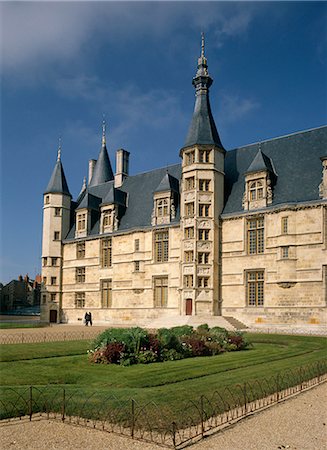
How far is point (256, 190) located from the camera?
36.8 metres

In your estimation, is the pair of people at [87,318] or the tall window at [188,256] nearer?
the tall window at [188,256]

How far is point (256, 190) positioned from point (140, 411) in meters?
28.6

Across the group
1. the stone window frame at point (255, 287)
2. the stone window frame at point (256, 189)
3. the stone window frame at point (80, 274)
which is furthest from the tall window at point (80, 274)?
the stone window frame at point (256, 189)

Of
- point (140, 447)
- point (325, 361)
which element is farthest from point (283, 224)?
point (140, 447)

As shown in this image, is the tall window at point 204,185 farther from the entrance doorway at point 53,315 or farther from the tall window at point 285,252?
the entrance doorway at point 53,315

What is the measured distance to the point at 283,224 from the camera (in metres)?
34.3

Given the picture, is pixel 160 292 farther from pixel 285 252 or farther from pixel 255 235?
pixel 285 252

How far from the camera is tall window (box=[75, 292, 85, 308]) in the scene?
47628 mm

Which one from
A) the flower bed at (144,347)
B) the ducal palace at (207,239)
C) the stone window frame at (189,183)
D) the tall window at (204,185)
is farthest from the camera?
the stone window frame at (189,183)

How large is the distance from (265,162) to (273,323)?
12057 millimetres

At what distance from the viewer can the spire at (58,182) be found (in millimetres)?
50688

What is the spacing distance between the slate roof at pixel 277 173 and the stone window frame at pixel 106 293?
16.6ft

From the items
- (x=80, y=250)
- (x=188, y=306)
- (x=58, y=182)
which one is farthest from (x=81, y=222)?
(x=188, y=306)

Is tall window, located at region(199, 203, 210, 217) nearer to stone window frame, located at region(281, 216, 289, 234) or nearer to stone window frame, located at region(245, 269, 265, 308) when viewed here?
stone window frame, located at region(245, 269, 265, 308)
